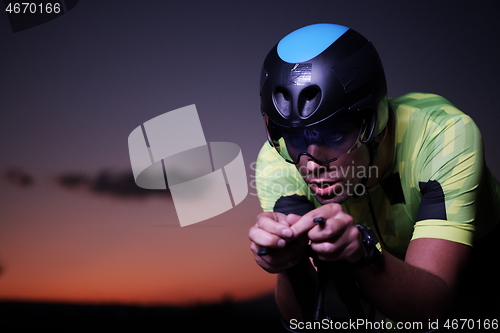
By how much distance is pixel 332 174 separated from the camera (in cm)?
129

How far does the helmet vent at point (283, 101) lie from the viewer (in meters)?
1.25

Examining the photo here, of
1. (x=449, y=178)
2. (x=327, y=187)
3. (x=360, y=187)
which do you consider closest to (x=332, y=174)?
(x=327, y=187)

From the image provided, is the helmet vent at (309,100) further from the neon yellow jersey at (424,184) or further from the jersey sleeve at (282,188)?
the jersey sleeve at (282,188)

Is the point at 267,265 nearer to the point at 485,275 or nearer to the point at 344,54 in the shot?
the point at 344,54

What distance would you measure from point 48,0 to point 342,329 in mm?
2047

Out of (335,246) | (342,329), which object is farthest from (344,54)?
(342,329)

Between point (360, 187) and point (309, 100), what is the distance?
0.36 m

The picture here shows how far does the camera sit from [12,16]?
7.54ft

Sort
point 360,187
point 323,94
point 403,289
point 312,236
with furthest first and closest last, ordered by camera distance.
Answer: point 360,187 < point 323,94 < point 403,289 < point 312,236

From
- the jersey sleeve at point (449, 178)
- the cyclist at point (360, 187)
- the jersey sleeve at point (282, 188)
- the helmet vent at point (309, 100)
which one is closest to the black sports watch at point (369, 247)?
the cyclist at point (360, 187)

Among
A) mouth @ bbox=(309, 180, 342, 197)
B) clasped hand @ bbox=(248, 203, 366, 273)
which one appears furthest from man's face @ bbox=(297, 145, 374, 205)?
clasped hand @ bbox=(248, 203, 366, 273)

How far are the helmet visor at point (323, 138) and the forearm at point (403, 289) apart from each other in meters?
0.34

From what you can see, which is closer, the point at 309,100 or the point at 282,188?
the point at 309,100

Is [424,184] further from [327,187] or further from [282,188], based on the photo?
[282,188]
